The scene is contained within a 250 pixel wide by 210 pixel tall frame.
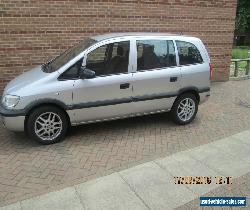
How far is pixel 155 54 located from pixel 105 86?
119cm

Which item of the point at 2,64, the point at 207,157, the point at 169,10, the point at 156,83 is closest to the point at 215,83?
the point at 169,10

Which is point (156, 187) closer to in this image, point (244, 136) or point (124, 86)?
point (124, 86)

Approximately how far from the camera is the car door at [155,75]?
5578 mm

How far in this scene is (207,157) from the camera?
4.82 m

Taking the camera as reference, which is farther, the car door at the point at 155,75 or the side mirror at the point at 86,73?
the car door at the point at 155,75

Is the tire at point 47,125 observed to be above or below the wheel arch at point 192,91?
below

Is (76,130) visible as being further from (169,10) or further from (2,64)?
(169,10)

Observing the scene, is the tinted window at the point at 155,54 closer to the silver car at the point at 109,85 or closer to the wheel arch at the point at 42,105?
the silver car at the point at 109,85

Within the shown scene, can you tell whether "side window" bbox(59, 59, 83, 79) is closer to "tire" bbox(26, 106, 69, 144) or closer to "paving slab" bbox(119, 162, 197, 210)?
"tire" bbox(26, 106, 69, 144)

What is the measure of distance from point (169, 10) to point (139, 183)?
6118mm

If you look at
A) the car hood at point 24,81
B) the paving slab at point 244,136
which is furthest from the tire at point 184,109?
the car hood at point 24,81

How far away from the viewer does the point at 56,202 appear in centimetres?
364

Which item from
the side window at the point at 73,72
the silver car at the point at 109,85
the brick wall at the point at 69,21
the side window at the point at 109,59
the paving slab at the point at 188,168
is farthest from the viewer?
the brick wall at the point at 69,21

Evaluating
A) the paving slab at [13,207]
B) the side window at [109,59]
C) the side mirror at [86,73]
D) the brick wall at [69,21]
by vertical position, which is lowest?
the paving slab at [13,207]
